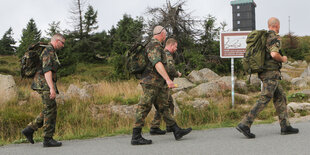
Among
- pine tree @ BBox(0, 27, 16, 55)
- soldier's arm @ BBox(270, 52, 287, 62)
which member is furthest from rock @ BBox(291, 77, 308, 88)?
pine tree @ BBox(0, 27, 16, 55)

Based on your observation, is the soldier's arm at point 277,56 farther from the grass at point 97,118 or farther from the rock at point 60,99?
the rock at point 60,99

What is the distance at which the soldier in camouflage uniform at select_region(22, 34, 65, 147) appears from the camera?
540 cm

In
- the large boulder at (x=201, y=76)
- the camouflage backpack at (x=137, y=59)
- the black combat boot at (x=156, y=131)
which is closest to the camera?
the camouflage backpack at (x=137, y=59)

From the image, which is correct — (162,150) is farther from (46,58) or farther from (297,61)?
(297,61)

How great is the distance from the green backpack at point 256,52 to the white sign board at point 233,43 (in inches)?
149

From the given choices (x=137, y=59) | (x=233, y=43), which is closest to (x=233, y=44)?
(x=233, y=43)

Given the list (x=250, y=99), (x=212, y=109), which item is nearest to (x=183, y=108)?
(x=212, y=109)

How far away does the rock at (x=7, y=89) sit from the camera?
407 inches

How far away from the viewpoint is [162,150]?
492 cm

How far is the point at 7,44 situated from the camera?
56.1 meters

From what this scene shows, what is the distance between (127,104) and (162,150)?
5.27 meters

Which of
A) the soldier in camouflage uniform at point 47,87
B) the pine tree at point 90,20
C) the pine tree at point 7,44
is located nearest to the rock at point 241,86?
the soldier in camouflage uniform at point 47,87

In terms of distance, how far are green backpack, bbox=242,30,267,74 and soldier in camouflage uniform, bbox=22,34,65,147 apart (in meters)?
3.35

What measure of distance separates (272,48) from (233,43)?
4152 millimetres
